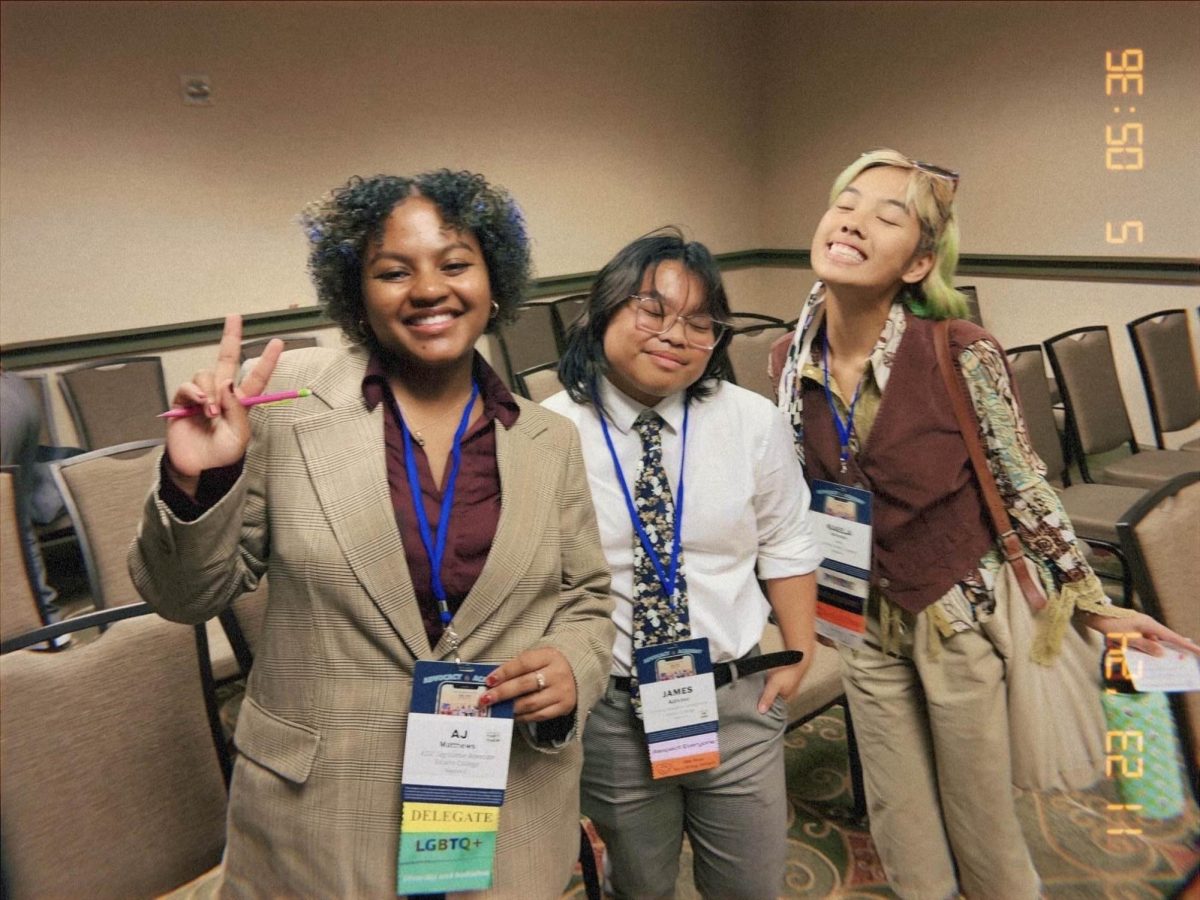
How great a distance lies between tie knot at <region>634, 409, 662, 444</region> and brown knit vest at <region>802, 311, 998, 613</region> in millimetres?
416

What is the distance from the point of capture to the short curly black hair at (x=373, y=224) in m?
0.99

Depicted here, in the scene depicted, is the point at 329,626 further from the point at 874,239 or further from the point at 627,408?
the point at 874,239

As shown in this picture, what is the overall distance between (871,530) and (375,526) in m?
0.89

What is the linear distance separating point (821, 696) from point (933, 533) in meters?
0.66

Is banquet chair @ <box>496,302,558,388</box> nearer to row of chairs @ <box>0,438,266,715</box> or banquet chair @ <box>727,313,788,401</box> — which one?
banquet chair @ <box>727,313,788,401</box>

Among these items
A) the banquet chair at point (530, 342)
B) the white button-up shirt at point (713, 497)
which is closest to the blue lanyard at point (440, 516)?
the white button-up shirt at point (713, 497)

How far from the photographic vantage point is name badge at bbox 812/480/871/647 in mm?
1478

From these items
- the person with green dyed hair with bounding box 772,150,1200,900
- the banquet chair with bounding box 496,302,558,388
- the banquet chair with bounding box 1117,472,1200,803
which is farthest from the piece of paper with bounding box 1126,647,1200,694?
the banquet chair with bounding box 496,302,558,388

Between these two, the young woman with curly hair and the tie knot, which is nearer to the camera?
the young woman with curly hair

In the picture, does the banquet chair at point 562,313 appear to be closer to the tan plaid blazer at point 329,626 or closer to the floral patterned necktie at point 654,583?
the floral patterned necktie at point 654,583

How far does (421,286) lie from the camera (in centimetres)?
97

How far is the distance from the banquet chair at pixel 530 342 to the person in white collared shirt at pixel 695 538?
323cm

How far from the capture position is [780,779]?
4.46 feet
